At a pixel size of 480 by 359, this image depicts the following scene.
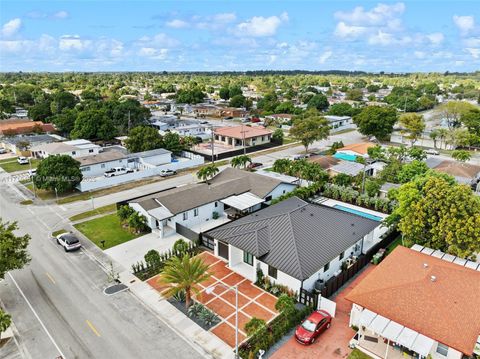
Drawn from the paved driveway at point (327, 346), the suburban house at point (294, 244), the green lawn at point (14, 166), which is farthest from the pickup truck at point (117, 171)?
the paved driveway at point (327, 346)

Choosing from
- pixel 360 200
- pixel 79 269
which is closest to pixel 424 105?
pixel 360 200

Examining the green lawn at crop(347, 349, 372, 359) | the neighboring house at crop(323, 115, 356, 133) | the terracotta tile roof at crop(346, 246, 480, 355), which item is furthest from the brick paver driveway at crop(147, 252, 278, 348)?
the neighboring house at crop(323, 115, 356, 133)

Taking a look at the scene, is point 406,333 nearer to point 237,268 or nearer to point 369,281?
point 369,281

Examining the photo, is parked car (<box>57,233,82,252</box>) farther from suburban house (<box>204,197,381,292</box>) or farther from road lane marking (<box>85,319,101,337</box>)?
suburban house (<box>204,197,381,292</box>)

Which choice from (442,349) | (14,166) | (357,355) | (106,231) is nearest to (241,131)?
(14,166)

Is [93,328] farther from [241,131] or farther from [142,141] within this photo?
[241,131]
